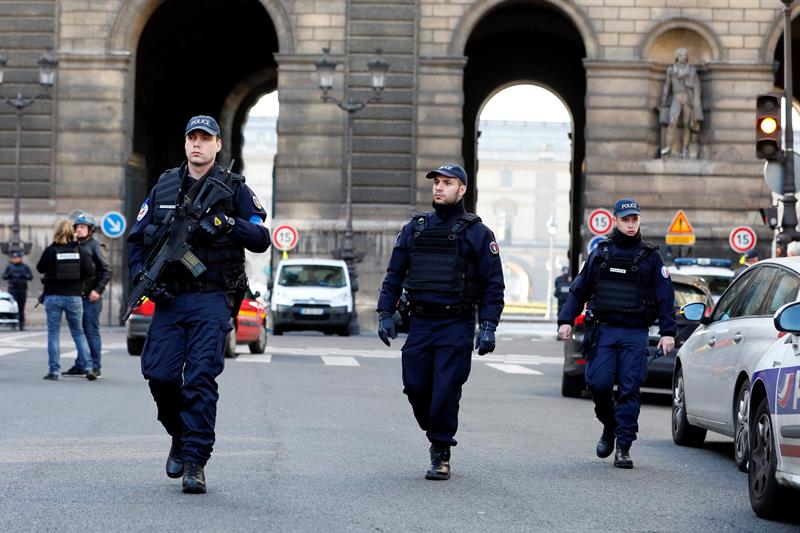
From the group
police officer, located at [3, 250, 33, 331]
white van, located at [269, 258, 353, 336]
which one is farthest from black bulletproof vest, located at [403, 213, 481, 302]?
police officer, located at [3, 250, 33, 331]

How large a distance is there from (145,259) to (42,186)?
32325mm

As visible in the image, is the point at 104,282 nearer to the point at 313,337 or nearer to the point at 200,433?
the point at 200,433

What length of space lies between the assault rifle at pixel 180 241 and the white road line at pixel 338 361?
15283 millimetres

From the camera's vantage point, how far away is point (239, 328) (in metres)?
26.2

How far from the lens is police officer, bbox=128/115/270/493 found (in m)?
9.20

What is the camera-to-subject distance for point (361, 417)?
14.9 meters

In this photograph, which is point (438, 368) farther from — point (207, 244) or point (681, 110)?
point (681, 110)

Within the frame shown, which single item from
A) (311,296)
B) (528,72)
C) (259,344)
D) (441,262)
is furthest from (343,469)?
(528,72)

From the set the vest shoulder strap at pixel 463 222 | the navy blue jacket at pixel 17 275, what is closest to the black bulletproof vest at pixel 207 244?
the vest shoulder strap at pixel 463 222

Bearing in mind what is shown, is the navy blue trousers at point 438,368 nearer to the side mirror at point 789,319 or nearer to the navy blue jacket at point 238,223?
the navy blue jacket at point 238,223

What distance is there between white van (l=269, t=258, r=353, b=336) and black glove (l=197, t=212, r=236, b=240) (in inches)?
1076

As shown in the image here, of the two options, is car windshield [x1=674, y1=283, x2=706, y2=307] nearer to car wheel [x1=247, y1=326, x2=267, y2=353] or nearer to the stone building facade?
car wheel [x1=247, y1=326, x2=267, y2=353]

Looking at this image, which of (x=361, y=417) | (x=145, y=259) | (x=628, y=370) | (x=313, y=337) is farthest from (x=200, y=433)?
(x=313, y=337)

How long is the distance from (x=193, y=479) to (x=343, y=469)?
1.67 m
